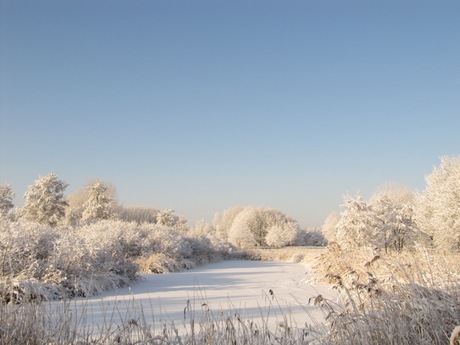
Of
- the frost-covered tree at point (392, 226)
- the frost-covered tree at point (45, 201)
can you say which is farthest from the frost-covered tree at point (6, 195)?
the frost-covered tree at point (392, 226)

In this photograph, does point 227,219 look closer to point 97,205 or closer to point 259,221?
point 259,221

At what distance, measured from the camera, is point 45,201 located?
32.5 metres

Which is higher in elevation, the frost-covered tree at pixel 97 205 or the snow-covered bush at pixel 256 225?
the frost-covered tree at pixel 97 205

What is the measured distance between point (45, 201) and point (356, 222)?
2540cm

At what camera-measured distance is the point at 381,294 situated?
13.0 feet

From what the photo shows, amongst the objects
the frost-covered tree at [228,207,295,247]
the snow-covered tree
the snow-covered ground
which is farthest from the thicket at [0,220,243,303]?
the frost-covered tree at [228,207,295,247]

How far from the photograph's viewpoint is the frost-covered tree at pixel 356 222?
17625 millimetres

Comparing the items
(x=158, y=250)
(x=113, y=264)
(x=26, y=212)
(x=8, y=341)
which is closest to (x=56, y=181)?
(x=26, y=212)

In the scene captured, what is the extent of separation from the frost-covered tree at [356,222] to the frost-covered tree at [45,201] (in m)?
24.2

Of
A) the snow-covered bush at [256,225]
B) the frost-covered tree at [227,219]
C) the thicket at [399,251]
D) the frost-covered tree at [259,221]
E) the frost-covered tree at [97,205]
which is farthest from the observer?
the frost-covered tree at [227,219]

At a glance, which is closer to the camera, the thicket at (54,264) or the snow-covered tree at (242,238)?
the thicket at (54,264)

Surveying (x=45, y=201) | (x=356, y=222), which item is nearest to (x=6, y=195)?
(x=45, y=201)

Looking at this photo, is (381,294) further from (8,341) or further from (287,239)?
(287,239)

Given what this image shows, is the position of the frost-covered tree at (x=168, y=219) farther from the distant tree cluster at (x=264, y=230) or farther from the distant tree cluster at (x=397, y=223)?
the distant tree cluster at (x=397, y=223)
